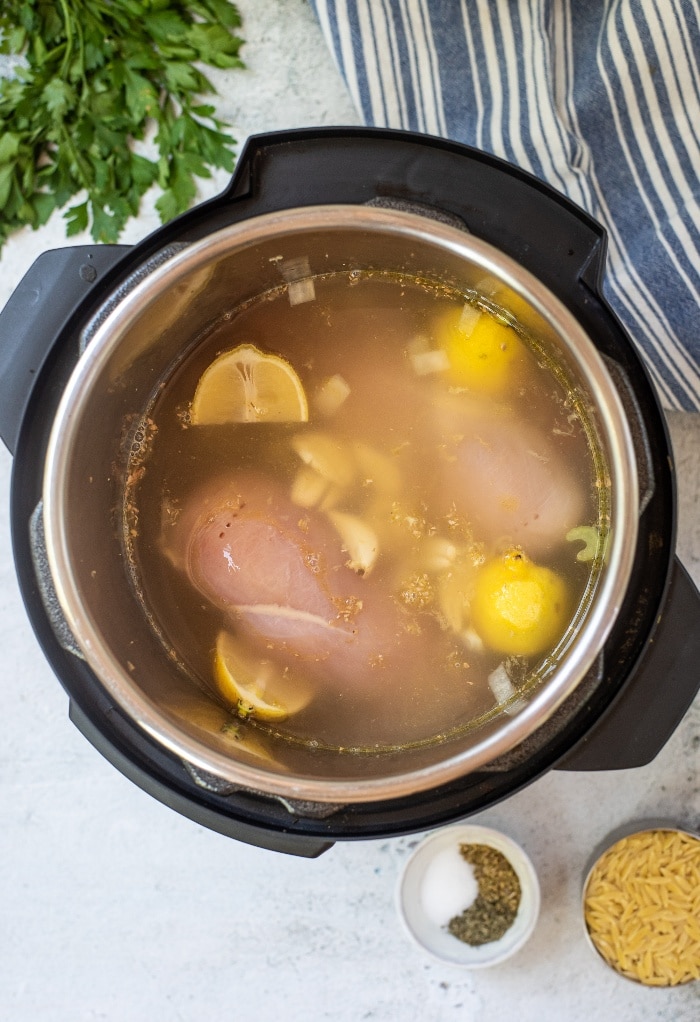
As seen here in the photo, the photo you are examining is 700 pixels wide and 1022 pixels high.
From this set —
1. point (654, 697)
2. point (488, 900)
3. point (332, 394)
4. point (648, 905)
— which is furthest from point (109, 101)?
point (648, 905)

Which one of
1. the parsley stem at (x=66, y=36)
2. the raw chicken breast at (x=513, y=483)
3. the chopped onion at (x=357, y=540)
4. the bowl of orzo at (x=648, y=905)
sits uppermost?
the parsley stem at (x=66, y=36)

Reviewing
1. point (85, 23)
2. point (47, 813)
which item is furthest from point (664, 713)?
point (85, 23)

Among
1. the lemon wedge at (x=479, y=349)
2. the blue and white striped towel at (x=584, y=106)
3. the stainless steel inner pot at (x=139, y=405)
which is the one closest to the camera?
the stainless steel inner pot at (x=139, y=405)

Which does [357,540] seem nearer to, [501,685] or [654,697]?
[501,685]

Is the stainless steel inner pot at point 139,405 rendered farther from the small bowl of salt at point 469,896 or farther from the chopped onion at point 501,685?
the small bowl of salt at point 469,896

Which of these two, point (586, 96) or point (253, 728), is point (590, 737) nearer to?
point (253, 728)

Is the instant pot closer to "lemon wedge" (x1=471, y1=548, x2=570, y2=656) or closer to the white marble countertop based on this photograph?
"lemon wedge" (x1=471, y1=548, x2=570, y2=656)

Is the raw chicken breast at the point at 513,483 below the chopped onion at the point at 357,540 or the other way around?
the other way around

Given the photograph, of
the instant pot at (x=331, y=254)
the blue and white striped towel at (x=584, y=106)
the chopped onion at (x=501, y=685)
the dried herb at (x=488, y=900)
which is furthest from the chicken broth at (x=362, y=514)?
the dried herb at (x=488, y=900)
